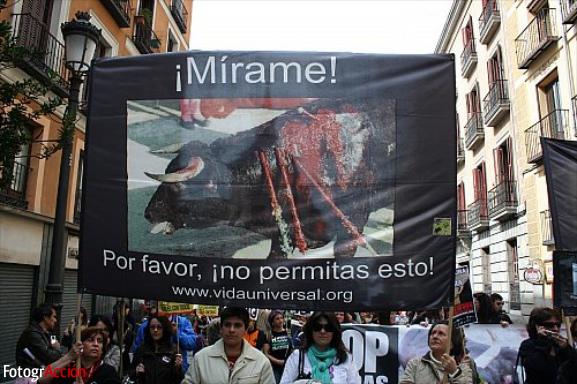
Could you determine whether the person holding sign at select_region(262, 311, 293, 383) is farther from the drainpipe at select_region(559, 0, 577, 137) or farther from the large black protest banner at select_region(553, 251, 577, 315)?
the drainpipe at select_region(559, 0, 577, 137)

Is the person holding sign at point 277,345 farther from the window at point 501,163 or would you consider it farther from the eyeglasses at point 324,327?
the window at point 501,163

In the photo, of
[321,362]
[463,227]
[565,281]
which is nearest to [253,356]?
[321,362]

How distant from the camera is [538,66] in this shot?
55.8 feet

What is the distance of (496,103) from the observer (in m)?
20.1

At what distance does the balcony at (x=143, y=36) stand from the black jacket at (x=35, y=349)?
1465 centimetres

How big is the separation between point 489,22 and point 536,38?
4170 millimetres

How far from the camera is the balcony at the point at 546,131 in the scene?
15.2 metres

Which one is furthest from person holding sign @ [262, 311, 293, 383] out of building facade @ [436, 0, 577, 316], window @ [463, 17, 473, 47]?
window @ [463, 17, 473, 47]

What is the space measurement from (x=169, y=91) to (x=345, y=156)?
1.31 meters

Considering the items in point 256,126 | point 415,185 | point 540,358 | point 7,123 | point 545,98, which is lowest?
point 540,358

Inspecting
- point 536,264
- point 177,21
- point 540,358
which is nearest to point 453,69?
point 540,358

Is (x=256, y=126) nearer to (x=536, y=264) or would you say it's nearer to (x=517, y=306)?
(x=536, y=264)

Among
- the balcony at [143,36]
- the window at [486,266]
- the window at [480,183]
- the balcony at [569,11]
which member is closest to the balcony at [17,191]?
the balcony at [143,36]

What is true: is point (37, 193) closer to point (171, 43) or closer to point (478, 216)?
point (171, 43)
